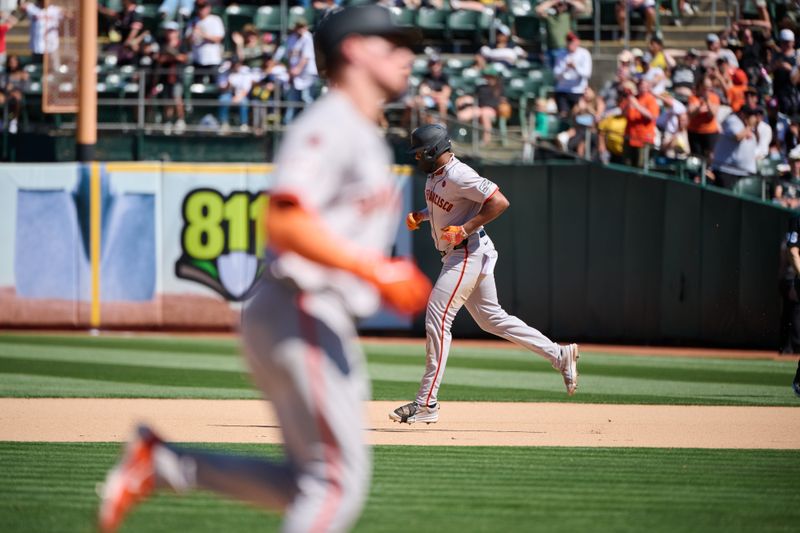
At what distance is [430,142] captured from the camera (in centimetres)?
908

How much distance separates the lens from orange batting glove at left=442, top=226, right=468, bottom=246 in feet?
29.6

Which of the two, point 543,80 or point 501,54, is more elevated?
point 501,54

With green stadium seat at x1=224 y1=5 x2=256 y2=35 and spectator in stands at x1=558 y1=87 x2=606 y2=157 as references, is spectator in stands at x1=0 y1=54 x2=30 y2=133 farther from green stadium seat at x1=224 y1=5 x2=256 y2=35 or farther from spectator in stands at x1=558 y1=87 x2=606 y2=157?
spectator in stands at x1=558 y1=87 x2=606 y2=157

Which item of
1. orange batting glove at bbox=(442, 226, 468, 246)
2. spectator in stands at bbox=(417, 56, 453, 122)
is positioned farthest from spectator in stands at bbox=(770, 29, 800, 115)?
orange batting glove at bbox=(442, 226, 468, 246)

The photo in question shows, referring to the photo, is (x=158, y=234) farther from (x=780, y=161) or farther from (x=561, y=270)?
(x=780, y=161)

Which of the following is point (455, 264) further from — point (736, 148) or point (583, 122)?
point (583, 122)

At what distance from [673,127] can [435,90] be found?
3.88m

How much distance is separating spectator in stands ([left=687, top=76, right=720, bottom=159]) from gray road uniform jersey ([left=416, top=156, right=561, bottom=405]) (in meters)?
9.37

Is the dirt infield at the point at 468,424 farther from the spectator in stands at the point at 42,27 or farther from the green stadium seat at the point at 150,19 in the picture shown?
the green stadium seat at the point at 150,19

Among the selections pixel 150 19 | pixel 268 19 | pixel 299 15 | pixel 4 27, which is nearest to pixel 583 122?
pixel 299 15

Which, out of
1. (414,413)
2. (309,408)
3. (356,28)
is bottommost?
(414,413)

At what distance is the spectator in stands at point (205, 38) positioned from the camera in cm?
2078

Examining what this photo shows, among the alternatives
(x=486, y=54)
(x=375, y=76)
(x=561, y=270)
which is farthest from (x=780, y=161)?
(x=375, y=76)

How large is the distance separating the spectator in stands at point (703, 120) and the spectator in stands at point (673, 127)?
0.14 metres
